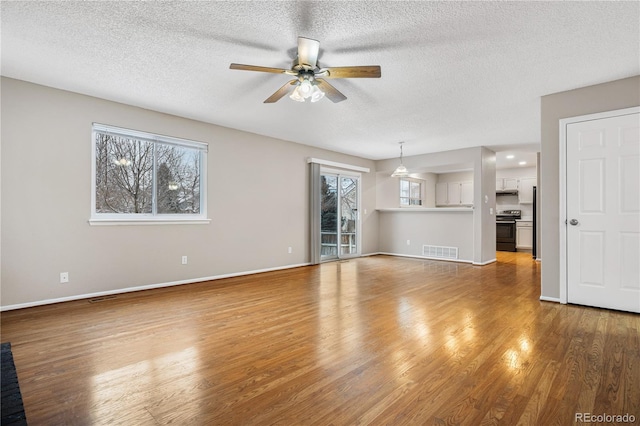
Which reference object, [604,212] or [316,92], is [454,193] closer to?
[604,212]

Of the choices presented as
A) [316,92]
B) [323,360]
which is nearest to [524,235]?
[316,92]

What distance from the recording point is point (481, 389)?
1.86 metres

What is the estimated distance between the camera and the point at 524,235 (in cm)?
915

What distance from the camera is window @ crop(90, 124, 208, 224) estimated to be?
412 centimetres

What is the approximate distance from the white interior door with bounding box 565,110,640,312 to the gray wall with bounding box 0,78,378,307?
14.5 ft

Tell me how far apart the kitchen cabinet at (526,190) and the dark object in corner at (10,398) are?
35.5 feet

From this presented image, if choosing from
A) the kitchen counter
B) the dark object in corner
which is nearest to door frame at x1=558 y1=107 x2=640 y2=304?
the kitchen counter

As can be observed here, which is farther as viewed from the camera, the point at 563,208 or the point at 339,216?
the point at 339,216

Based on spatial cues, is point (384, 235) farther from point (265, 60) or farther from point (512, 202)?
point (265, 60)

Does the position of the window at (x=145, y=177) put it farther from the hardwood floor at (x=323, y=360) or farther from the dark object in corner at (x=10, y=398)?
the dark object in corner at (x=10, y=398)

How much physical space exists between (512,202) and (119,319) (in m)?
10.5

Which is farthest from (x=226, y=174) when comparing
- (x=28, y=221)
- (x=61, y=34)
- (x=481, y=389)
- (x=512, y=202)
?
(x=512, y=202)

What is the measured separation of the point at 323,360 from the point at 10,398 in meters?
1.67

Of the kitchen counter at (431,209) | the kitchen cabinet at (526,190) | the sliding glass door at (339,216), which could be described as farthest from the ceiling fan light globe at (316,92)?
the kitchen cabinet at (526,190)
